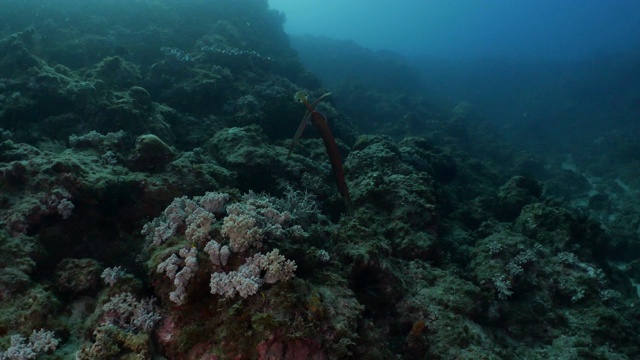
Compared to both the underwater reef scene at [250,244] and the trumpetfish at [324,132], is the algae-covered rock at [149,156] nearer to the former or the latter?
the underwater reef scene at [250,244]

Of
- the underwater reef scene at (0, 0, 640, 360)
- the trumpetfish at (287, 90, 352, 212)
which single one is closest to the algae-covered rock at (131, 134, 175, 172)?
the underwater reef scene at (0, 0, 640, 360)

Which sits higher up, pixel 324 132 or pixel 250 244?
pixel 324 132

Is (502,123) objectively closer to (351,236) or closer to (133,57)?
(133,57)

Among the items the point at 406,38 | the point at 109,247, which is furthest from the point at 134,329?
the point at 406,38

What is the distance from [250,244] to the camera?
368 centimetres

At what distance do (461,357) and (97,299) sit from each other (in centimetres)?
405

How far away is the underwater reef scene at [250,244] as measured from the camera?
324cm

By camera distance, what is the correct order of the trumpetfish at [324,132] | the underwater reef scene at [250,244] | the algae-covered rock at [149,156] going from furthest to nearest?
the algae-covered rock at [149,156] < the trumpetfish at [324,132] < the underwater reef scene at [250,244]

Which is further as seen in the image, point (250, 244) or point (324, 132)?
point (324, 132)

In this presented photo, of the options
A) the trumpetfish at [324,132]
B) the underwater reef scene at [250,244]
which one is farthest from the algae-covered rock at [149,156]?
the trumpetfish at [324,132]

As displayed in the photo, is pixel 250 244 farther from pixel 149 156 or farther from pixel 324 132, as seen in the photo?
pixel 149 156

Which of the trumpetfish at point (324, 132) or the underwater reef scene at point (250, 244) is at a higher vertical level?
the trumpetfish at point (324, 132)

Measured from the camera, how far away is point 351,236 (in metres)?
4.95

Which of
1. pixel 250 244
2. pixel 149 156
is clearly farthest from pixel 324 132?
pixel 149 156
